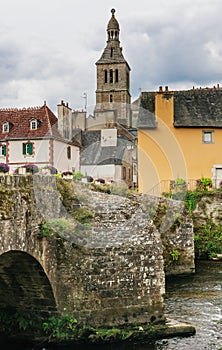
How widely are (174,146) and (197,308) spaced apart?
15.7 metres

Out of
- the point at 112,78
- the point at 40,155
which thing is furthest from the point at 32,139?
the point at 112,78

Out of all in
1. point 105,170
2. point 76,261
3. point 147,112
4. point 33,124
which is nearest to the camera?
point 76,261

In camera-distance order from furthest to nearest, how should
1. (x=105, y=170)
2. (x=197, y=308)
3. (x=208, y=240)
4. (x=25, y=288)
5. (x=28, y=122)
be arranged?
(x=105, y=170) < (x=28, y=122) < (x=208, y=240) < (x=197, y=308) < (x=25, y=288)

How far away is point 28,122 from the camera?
123ft

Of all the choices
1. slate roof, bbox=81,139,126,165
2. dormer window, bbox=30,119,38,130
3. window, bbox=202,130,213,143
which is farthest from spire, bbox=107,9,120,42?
window, bbox=202,130,213,143

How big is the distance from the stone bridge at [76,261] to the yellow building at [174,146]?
56.6 feet

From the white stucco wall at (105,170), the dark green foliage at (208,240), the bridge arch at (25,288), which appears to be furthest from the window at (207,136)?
the bridge arch at (25,288)

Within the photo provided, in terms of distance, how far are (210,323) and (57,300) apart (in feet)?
15.4

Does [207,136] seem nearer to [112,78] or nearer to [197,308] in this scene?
[197,308]

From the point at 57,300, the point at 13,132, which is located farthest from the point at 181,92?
the point at 57,300

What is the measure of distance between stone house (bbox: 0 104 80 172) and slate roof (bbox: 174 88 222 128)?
890 cm

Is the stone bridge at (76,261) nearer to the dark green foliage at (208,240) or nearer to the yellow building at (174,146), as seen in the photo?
the dark green foliage at (208,240)

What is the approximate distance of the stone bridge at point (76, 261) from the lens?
12.5 m

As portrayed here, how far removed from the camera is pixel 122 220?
1414cm
